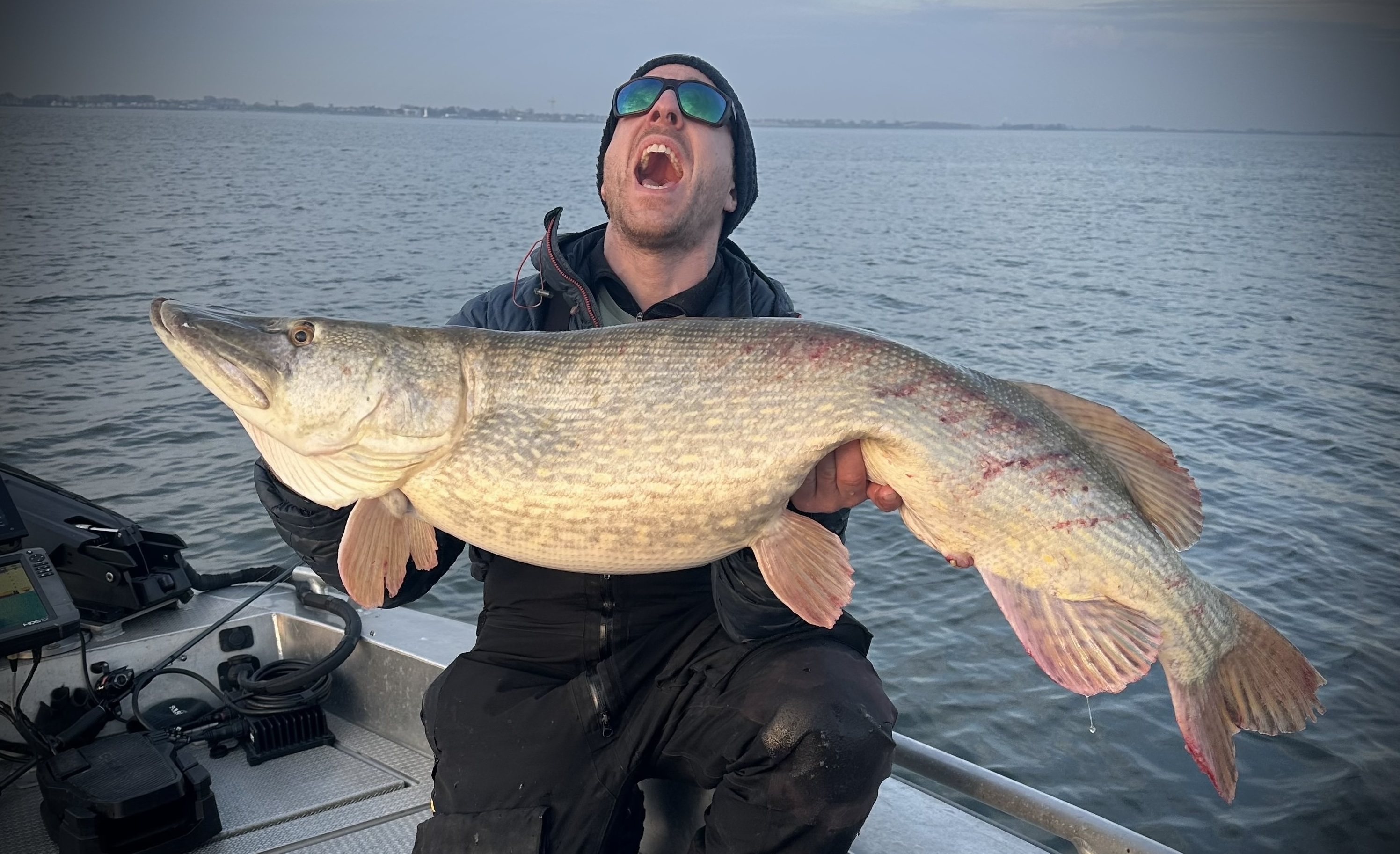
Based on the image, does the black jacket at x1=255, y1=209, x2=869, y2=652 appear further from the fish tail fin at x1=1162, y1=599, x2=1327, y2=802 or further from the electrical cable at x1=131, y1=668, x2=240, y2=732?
the electrical cable at x1=131, y1=668, x2=240, y2=732

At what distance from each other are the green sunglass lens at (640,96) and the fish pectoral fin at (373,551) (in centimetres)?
174

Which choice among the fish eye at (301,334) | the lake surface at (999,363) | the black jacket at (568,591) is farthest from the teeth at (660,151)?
the lake surface at (999,363)

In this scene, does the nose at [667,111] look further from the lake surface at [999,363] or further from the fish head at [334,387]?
the lake surface at [999,363]

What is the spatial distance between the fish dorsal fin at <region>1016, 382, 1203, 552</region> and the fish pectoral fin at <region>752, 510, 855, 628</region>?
637 mm

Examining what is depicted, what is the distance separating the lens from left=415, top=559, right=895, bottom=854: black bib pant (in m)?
2.41

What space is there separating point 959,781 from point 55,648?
10.3 feet

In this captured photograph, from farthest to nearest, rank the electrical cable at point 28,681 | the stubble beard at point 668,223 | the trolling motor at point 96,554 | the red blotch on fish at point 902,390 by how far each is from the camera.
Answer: the trolling motor at point 96,554
the stubble beard at point 668,223
the electrical cable at point 28,681
the red blotch on fish at point 902,390

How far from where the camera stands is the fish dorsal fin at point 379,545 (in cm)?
248

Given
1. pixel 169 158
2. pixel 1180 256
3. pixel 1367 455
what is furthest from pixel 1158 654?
pixel 169 158

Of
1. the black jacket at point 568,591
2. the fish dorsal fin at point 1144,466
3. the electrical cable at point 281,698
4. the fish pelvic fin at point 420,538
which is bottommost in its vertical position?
the electrical cable at point 281,698

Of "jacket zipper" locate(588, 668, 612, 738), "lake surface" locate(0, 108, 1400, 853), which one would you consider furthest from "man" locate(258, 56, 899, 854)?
"lake surface" locate(0, 108, 1400, 853)

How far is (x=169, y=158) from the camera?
49.4m

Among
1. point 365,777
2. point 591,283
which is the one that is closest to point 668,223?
point 591,283

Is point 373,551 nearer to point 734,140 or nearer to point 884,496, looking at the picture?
point 884,496
